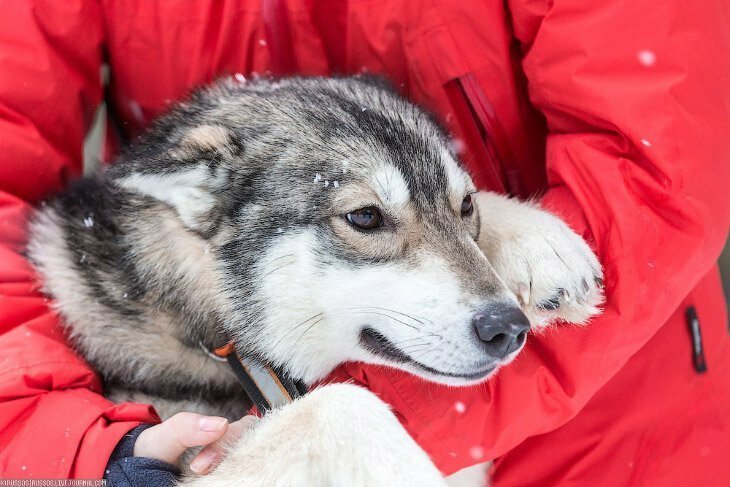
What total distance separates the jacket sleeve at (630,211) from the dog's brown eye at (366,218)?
0.48 m

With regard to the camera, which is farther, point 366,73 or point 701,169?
point 366,73

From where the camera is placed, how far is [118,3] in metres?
2.60

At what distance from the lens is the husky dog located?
190 cm

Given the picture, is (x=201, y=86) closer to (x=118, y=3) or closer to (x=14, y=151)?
(x=118, y=3)

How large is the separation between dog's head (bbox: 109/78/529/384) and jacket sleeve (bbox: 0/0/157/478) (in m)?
Result: 0.46

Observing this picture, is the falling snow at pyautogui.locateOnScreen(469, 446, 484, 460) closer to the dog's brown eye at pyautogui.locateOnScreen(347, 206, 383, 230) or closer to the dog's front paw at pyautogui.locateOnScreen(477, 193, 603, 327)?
the dog's front paw at pyautogui.locateOnScreen(477, 193, 603, 327)

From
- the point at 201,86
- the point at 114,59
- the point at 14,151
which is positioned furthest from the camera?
the point at 114,59

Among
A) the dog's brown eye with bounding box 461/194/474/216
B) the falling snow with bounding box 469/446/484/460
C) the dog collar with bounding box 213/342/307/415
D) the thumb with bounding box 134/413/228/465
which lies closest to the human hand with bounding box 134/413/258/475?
the thumb with bounding box 134/413/228/465

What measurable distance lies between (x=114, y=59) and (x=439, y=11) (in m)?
1.30

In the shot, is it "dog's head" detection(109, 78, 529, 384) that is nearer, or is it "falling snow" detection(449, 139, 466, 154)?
"dog's head" detection(109, 78, 529, 384)

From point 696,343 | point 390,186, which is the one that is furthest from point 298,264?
point 696,343

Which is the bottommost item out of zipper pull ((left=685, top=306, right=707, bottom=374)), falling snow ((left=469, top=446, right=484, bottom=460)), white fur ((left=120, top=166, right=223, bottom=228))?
zipper pull ((left=685, top=306, right=707, bottom=374))

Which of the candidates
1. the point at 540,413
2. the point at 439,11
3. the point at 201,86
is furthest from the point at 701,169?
the point at 201,86

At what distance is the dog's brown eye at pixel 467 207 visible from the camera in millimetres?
2228
